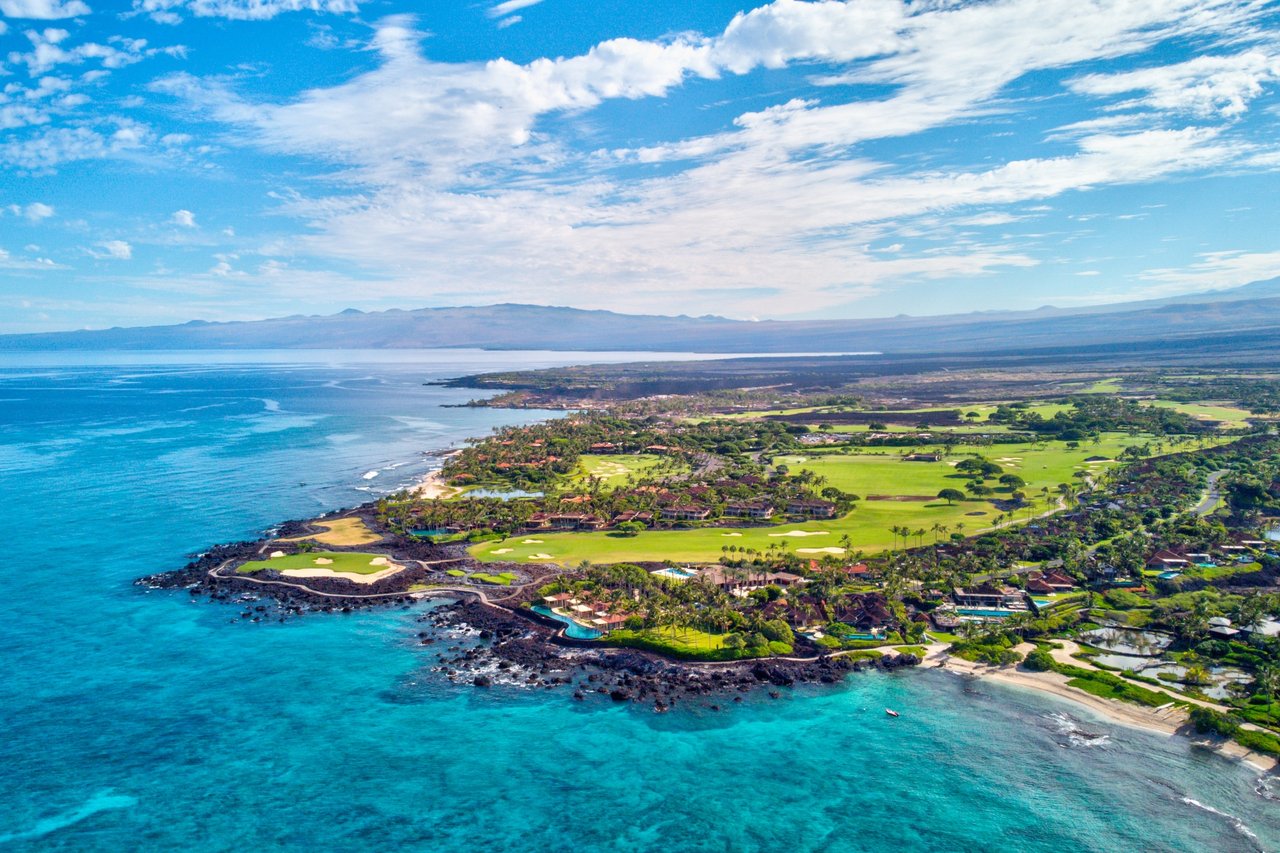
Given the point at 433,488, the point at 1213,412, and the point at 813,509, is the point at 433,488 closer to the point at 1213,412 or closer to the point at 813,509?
the point at 813,509

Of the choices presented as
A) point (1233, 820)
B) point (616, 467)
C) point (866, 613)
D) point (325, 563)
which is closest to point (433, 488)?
point (616, 467)

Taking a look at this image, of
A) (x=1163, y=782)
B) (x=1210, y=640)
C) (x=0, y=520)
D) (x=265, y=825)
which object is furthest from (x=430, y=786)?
(x=0, y=520)

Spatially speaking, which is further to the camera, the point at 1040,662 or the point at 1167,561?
the point at 1167,561

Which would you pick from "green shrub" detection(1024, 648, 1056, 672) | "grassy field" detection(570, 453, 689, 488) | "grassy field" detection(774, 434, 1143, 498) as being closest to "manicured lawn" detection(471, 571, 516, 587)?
"grassy field" detection(570, 453, 689, 488)

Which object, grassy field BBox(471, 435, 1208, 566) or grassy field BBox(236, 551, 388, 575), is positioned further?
grassy field BBox(471, 435, 1208, 566)

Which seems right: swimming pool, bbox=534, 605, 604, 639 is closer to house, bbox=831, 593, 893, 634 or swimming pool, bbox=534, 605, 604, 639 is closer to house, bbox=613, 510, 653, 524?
house, bbox=831, 593, 893, 634

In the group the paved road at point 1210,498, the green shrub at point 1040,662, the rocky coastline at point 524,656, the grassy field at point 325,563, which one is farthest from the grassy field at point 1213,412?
Answer: the grassy field at point 325,563
